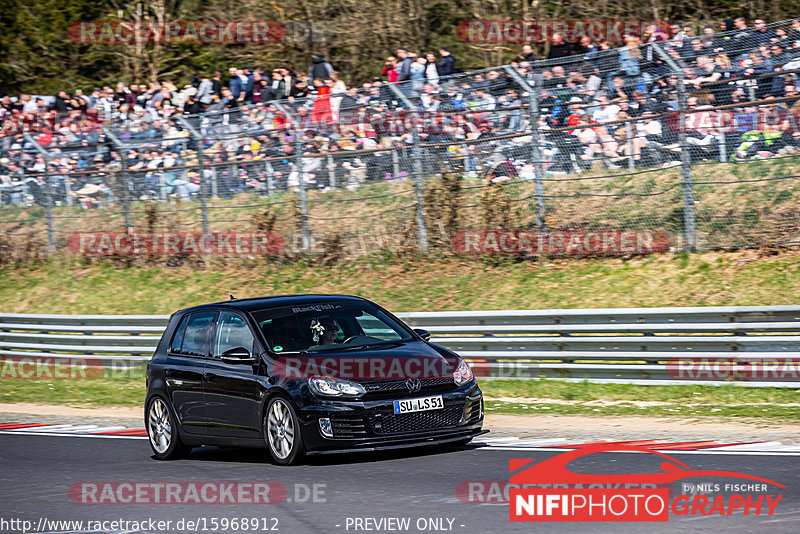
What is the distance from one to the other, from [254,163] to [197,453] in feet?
38.9

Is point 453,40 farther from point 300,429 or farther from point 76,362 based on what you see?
point 300,429

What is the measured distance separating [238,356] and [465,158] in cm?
1081

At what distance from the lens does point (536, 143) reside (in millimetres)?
18422

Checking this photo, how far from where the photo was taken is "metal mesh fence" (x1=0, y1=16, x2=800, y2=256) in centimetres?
1652

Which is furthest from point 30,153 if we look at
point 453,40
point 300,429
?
point 300,429

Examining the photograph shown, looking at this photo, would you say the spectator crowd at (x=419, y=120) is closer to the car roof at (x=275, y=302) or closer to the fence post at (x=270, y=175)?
the fence post at (x=270, y=175)

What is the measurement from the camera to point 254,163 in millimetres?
22172

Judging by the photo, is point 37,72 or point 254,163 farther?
point 37,72

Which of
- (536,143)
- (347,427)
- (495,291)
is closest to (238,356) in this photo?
(347,427)

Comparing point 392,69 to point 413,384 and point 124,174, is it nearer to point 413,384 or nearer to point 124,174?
point 124,174

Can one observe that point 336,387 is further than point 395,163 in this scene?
No

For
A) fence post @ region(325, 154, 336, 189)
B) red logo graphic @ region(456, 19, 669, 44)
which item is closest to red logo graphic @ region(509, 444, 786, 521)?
fence post @ region(325, 154, 336, 189)

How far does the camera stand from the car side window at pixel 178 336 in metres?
10.8

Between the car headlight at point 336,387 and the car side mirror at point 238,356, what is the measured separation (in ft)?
2.70
